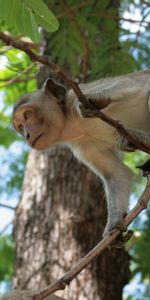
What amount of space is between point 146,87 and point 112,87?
0.42 metres

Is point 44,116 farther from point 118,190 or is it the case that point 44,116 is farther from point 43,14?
point 43,14

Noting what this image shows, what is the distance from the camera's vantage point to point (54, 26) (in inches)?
159

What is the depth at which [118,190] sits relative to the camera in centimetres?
648

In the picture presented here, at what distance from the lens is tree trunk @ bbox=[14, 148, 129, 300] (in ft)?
25.8

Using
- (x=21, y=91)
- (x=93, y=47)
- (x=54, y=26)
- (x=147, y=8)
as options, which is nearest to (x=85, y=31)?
(x=93, y=47)

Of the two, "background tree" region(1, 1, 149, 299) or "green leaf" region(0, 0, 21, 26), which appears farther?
"background tree" region(1, 1, 149, 299)

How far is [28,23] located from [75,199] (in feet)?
14.3

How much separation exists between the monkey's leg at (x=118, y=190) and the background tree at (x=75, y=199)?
1700 millimetres

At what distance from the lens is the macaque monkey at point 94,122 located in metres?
6.05

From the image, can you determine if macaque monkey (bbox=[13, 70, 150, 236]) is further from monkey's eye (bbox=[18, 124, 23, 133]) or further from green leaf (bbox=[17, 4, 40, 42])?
green leaf (bbox=[17, 4, 40, 42])

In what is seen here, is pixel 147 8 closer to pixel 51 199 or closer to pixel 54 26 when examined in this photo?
pixel 51 199

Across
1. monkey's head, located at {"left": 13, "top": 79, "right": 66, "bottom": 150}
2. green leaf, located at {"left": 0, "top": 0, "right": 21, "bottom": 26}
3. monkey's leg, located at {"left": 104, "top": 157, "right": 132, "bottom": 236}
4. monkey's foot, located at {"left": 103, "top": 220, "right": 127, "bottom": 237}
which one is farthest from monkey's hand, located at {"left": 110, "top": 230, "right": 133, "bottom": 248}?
green leaf, located at {"left": 0, "top": 0, "right": 21, "bottom": 26}

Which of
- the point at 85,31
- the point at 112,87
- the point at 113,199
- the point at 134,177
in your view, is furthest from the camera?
the point at 85,31

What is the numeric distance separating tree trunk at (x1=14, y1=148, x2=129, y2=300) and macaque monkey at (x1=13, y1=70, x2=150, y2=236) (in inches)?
65.3
